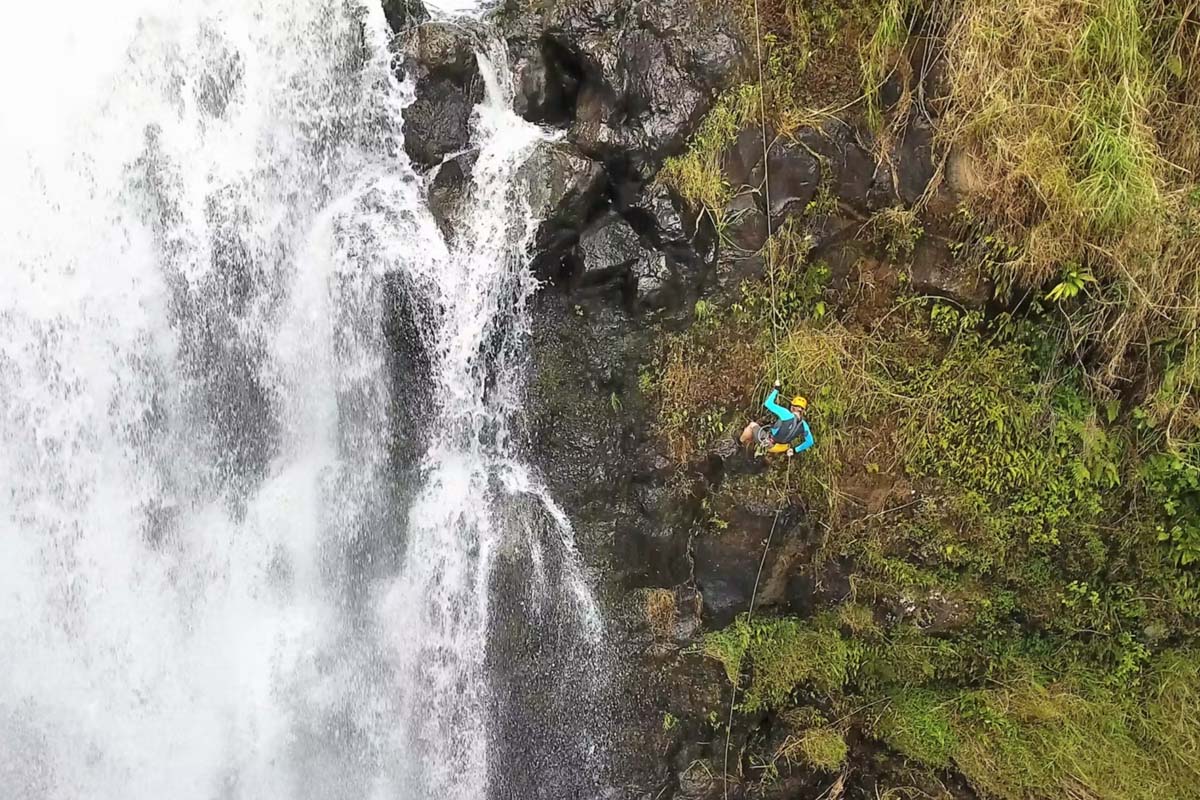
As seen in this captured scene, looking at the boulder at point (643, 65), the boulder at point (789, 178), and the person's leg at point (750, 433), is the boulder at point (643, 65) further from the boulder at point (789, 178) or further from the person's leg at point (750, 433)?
the person's leg at point (750, 433)

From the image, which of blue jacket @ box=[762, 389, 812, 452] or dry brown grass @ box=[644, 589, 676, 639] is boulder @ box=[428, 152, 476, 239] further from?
dry brown grass @ box=[644, 589, 676, 639]

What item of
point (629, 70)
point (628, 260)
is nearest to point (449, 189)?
point (628, 260)

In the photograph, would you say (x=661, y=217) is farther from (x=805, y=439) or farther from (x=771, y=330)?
(x=805, y=439)

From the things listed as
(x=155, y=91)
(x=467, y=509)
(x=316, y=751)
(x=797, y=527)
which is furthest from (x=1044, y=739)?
(x=155, y=91)

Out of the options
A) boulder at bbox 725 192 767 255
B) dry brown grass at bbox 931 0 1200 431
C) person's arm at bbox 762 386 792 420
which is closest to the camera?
dry brown grass at bbox 931 0 1200 431

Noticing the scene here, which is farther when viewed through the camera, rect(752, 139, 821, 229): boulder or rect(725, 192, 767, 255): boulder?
rect(725, 192, 767, 255): boulder

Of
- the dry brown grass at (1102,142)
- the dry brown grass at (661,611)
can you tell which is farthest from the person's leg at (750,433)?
the dry brown grass at (1102,142)

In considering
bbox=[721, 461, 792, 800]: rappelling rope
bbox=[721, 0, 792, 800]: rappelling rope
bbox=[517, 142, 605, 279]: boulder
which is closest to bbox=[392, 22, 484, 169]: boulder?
bbox=[517, 142, 605, 279]: boulder
